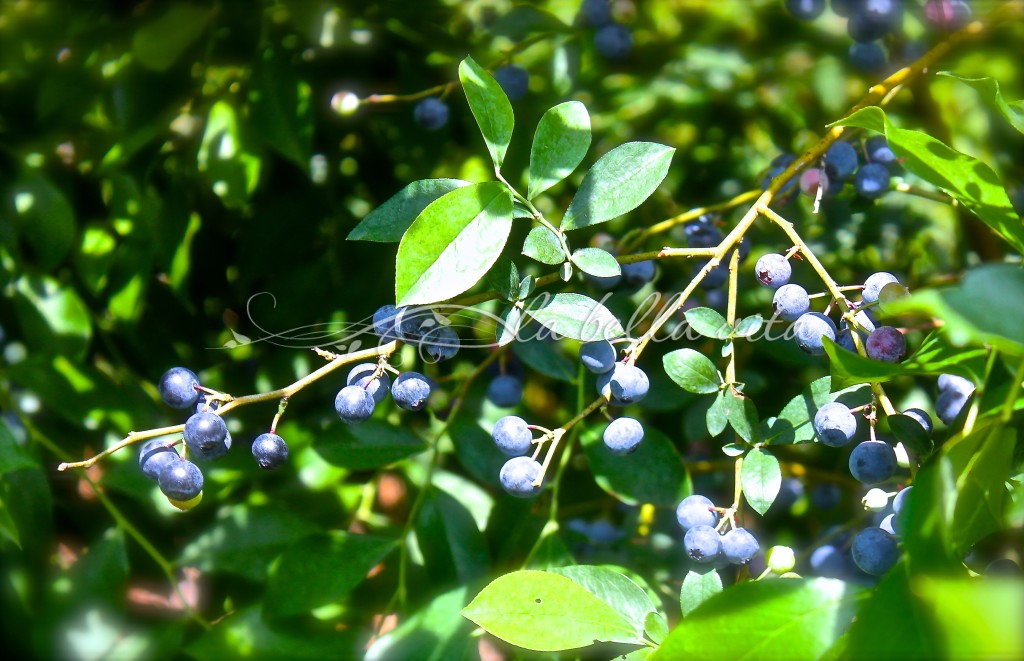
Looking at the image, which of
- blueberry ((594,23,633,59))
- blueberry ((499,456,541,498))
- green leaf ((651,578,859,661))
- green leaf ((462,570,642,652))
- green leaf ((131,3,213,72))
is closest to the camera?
green leaf ((651,578,859,661))

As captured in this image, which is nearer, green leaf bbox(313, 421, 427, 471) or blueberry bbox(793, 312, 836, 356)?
blueberry bbox(793, 312, 836, 356)

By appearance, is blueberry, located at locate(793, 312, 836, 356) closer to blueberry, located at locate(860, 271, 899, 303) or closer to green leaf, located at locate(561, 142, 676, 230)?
blueberry, located at locate(860, 271, 899, 303)

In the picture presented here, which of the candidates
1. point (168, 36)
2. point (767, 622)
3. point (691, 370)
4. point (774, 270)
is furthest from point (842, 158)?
point (168, 36)

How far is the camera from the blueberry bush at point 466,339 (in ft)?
2.32

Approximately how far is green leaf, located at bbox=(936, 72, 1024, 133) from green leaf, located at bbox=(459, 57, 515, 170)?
351 millimetres

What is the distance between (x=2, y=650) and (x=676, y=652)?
0.89m

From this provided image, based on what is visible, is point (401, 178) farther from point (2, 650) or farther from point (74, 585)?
point (2, 650)

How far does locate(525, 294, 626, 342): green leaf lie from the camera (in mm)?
695

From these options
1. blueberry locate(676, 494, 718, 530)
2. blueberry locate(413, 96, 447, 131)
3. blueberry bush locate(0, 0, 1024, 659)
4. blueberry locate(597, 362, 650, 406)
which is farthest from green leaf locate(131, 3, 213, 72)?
blueberry locate(676, 494, 718, 530)

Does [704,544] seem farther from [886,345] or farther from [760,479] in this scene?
[886,345]

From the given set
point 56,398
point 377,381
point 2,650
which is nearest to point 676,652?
point 377,381

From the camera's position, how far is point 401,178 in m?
1.24

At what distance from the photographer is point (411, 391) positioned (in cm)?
Result: 77

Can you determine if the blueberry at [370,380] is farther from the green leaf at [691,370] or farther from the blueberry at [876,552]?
the blueberry at [876,552]
